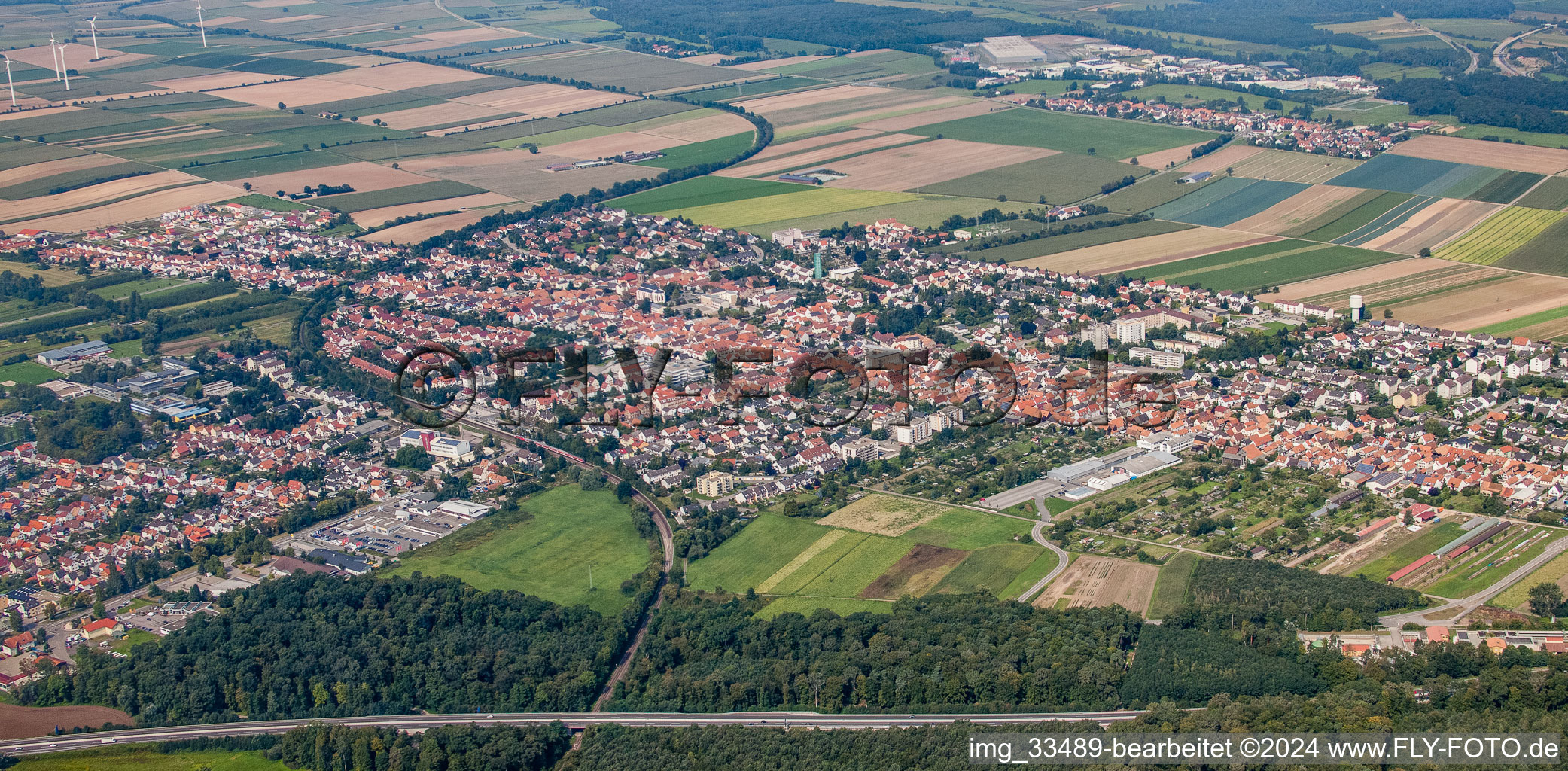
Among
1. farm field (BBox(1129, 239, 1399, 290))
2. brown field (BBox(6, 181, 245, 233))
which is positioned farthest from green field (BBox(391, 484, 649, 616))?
brown field (BBox(6, 181, 245, 233))

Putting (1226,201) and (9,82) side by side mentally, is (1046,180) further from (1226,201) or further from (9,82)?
(9,82)

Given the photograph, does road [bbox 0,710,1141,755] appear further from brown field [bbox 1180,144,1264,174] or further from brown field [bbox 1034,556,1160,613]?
brown field [bbox 1180,144,1264,174]

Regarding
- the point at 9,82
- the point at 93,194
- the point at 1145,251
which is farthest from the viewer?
the point at 9,82

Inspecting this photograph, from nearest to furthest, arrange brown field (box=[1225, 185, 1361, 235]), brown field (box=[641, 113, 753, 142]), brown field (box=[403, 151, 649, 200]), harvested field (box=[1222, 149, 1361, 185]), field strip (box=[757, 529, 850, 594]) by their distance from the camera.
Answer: field strip (box=[757, 529, 850, 594]) < brown field (box=[1225, 185, 1361, 235]) < harvested field (box=[1222, 149, 1361, 185]) < brown field (box=[403, 151, 649, 200]) < brown field (box=[641, 113, 753, 142])

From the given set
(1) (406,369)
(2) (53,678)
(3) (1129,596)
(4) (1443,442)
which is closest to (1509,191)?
(4) (1443,442)

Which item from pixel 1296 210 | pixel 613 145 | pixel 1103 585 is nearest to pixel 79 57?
pixel 613 145

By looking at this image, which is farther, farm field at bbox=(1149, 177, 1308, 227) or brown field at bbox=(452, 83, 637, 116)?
brown field at bbox=(452, 83, 637, 116)

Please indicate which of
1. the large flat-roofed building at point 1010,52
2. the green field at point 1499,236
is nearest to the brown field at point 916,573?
the green field at point 1499,236
